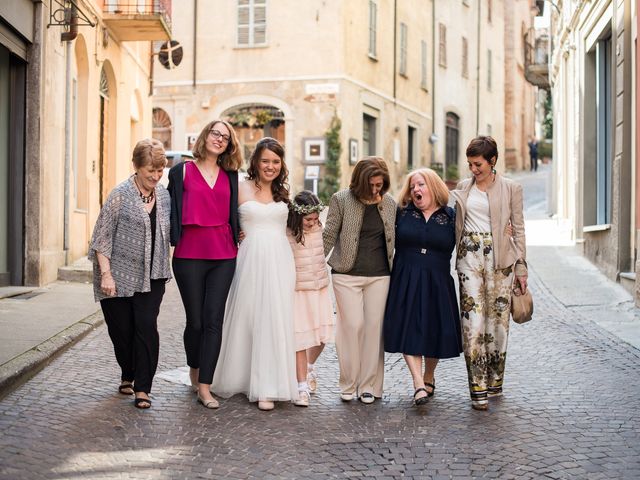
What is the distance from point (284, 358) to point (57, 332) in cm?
307

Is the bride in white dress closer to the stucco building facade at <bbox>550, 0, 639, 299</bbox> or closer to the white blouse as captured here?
A: the white blouse

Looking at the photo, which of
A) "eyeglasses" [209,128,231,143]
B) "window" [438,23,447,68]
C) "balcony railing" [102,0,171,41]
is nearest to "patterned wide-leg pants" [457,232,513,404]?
"eyeglasses" [209,128,231,143]

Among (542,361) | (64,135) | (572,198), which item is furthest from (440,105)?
(542,361)

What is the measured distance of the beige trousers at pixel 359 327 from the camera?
6477 millimetres

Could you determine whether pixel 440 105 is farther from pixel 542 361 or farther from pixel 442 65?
pixel 542 361

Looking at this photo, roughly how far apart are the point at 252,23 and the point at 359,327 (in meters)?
22.0

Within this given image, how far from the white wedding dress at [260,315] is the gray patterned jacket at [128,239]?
1.84 feet

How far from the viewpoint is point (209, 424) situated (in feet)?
18.7

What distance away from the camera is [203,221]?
6.20m

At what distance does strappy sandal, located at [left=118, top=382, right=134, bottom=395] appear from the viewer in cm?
648

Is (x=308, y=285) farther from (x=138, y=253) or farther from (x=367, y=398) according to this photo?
(x=138, y=253)

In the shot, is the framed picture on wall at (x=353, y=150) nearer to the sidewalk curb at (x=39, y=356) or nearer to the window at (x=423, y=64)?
the window at (x=423, y=64)

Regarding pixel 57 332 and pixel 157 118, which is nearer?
pixel 57 332

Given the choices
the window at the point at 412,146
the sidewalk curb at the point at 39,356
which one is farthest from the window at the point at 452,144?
the sidewalk curb at the point at 39,356
